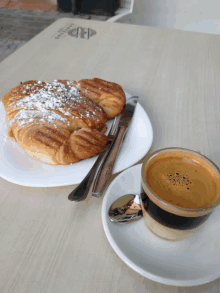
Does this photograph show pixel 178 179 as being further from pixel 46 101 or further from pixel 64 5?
pixel 64 5

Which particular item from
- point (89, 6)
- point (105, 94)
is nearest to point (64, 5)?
point (89, 6)

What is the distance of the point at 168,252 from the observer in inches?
17.3

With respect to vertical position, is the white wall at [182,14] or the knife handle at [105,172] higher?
the white wall at [182,14]

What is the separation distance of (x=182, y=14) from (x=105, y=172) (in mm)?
2029

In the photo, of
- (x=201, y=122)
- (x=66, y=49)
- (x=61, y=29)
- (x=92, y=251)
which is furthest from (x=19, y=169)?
(x=61, y=29)

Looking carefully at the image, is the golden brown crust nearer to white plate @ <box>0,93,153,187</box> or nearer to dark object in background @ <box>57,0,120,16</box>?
white plate @ <box>0,93,153,187</box>

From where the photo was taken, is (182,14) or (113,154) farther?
(182,14)

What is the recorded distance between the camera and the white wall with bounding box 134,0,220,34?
1.98m

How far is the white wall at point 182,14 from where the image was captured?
1976mm

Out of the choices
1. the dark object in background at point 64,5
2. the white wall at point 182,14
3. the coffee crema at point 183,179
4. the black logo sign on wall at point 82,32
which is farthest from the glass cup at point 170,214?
the dark object in background at point 64,5

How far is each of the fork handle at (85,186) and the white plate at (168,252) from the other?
0.06 metres

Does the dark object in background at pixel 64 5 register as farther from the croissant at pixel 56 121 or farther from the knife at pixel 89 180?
the knife at pixel 89 180

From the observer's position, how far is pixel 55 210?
0.54 meters

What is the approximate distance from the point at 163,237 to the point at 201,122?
0.49m
